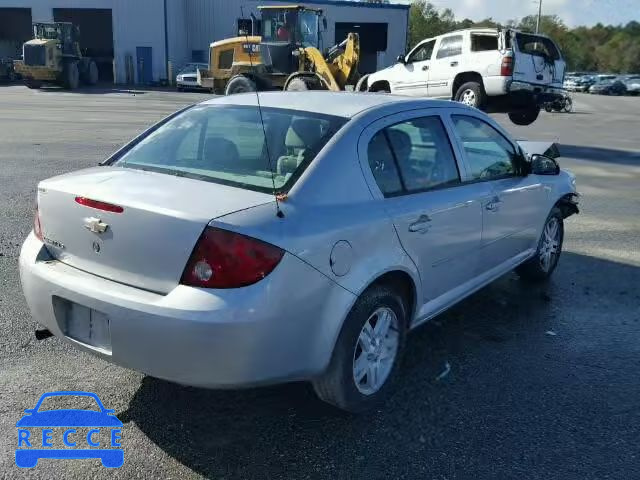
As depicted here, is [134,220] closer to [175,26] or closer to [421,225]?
[421,225]

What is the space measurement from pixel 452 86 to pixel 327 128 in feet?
46.0

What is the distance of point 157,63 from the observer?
146ft

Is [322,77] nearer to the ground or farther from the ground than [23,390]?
farther from the ground

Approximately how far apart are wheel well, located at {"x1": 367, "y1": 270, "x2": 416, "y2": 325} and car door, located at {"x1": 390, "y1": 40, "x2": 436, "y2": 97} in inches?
569

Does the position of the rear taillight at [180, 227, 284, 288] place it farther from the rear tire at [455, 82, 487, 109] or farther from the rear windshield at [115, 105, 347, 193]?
the rear tire at [455, 82, 487, 109]

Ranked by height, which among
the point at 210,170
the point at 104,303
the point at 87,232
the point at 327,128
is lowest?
the point at 104,303

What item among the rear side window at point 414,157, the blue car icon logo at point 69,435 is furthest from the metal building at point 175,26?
the blue car icon logo at point 69,435

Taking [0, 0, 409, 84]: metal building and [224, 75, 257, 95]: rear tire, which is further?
[0, 0, 409, 84]: metal building

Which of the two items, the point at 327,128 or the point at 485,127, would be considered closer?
the point at 327,128

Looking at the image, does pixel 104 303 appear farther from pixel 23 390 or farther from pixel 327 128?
pixel 327 128

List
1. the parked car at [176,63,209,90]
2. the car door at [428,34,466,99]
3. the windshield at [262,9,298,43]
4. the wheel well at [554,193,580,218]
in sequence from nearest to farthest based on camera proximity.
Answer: the wheel well at [554,193,580,218] < the car door at [428,34,466,99] < the windshield at [262,9,298,43] < the parked car at [176,63,209,90]

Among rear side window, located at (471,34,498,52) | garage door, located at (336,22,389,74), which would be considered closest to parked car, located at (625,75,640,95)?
garage door, located at (336,22,389,74)

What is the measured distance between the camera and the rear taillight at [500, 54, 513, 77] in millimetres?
15016

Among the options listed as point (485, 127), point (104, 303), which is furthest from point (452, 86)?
point (104, 303)
